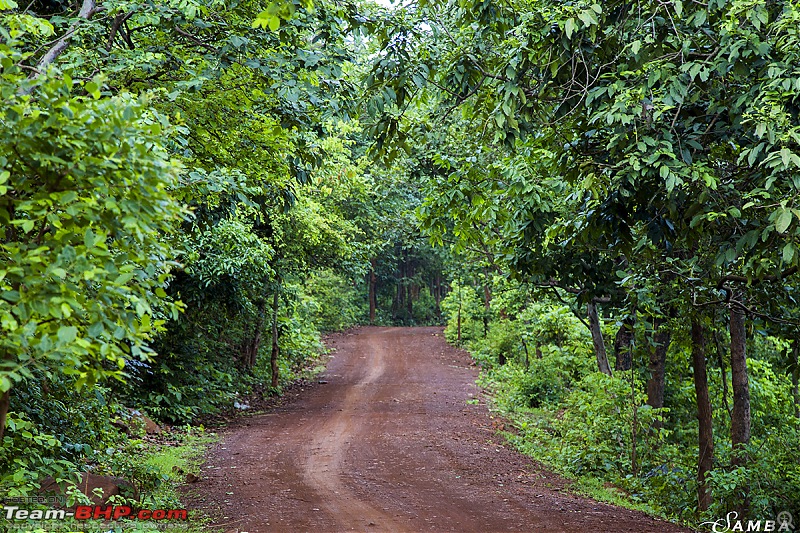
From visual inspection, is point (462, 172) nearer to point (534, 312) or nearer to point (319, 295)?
point (534, 312)

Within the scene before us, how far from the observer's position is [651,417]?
1153cm

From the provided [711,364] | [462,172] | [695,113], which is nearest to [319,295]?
[711,364]

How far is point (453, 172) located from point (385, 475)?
4731 mm

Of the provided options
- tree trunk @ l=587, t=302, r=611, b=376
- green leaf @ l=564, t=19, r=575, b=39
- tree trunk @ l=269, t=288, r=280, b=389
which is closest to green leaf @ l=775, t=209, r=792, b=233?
green leaf @ l=564, t=19, r=575, b=39

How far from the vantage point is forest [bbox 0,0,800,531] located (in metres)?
3.26

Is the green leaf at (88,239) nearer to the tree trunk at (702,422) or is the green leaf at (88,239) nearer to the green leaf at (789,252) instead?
the green leaf at (789,252)

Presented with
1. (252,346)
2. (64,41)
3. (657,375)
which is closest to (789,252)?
(64,41)

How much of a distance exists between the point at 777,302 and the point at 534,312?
1084 cm

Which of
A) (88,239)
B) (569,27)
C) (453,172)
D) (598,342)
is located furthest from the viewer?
(598,342)

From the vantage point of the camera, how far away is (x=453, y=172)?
9.16m

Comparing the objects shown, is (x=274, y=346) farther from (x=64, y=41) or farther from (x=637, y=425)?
(x=64, y=41)

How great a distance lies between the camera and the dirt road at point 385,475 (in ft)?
25.9

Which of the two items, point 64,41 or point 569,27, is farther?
point 64,41

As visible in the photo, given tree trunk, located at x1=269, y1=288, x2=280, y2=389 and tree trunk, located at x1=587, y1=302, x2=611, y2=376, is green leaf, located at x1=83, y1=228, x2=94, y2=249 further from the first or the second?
tree trunk, located at x1=269, y1=288, x2=280, y2=389
